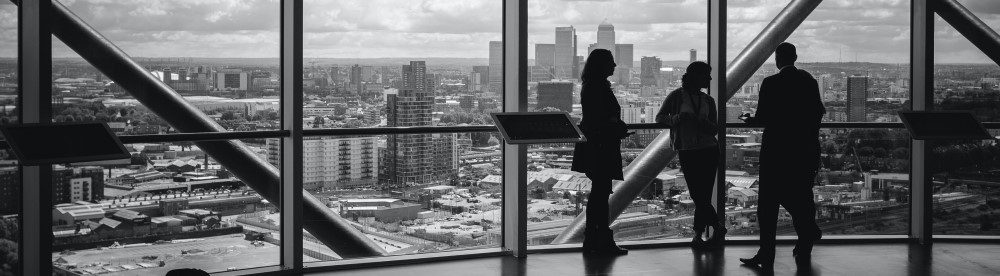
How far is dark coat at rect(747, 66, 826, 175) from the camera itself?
6.18m

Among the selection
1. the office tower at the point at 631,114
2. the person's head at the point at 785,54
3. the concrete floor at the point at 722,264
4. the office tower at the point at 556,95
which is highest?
the person's head at the point at 785,54

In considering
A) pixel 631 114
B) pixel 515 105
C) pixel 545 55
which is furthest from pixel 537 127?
pixel 631 114

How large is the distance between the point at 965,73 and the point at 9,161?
716 centimetres

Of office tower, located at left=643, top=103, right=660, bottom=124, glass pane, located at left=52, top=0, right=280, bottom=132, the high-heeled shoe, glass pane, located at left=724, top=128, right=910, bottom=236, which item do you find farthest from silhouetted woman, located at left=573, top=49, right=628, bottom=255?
glass pane, located at left=52, top=0, right=280, bottom=132

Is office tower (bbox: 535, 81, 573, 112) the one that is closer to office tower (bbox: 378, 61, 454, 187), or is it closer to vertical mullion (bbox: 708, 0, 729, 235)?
office tower (bbox: 378, 61, 454, 187)

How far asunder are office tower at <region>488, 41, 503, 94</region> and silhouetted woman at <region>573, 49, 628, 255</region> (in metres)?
0.64

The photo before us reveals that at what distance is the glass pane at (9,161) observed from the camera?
5324mm

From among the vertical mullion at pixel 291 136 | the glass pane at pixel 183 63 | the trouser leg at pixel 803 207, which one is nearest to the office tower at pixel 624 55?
the trouser leg at pixel 803 207

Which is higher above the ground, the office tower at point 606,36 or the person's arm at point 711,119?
the office tower at point 606,36

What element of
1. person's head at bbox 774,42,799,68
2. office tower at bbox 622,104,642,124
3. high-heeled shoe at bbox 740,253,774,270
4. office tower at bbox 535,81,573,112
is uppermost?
person's head at bbox 774,42,799,68

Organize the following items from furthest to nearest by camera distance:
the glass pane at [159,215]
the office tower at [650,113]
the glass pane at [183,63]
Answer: the office tower at [650,113]
the glass pane at [183,63]
the glass pane at [159,215]

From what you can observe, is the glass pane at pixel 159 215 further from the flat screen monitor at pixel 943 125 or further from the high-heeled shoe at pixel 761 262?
the flat screen monitor at pixel 943 125

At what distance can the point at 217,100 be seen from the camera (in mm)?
6195

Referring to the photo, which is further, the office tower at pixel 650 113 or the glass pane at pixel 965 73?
the glass pane at pixel 965 73
